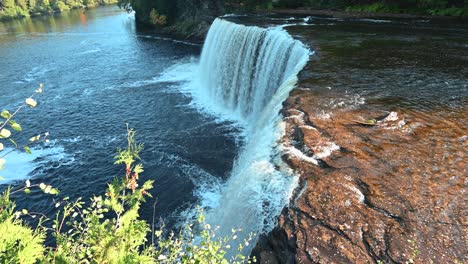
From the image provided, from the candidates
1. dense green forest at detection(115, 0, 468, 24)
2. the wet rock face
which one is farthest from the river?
dense green forest at detection(115, 0, 468, 24)

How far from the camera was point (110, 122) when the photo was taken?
17938 millimetres

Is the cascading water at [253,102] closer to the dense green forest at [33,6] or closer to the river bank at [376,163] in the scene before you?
the river bank at [376,163]

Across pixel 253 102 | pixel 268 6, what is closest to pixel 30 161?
pixel 253 102

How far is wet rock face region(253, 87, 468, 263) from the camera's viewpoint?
497 cm

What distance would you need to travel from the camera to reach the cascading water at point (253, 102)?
6396 mm

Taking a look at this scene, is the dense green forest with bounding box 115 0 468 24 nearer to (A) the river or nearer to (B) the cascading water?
(A) the river

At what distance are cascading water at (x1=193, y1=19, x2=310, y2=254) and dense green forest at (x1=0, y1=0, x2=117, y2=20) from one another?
67249 mm

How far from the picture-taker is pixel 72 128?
57.4 feet

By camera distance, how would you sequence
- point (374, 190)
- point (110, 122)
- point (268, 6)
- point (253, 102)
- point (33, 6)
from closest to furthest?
point (374, 190), point (253, 102), point (110, 122), point (268, 6), point (33, 6)

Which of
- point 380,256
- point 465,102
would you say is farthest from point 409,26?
point 380,256

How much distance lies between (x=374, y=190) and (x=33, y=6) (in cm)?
9114

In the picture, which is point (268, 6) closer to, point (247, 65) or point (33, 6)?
point (247, 65)

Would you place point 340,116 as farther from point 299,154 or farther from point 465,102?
point 465,102

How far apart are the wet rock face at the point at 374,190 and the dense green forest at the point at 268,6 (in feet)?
53.3
